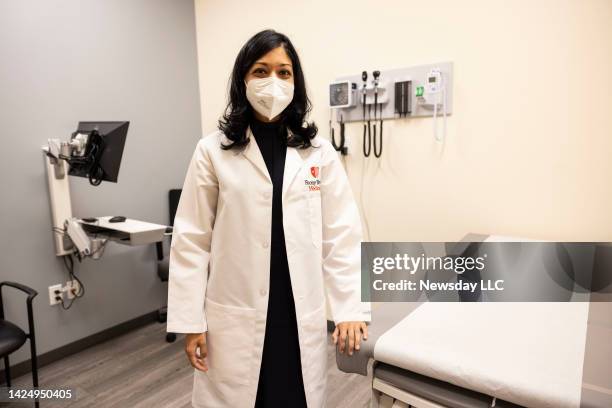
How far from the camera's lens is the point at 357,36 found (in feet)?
7.27

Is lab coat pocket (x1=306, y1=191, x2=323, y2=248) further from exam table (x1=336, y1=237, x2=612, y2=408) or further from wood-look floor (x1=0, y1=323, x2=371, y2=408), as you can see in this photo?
wood-look floor (x1=0, y1=323, x2=371, y2=408)

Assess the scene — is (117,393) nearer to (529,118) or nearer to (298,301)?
(298,301)

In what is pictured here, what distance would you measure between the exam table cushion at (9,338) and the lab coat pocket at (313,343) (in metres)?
1.29

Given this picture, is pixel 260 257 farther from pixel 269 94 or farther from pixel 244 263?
pixel 269 94

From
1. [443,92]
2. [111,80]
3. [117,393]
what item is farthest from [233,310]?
[111,80]

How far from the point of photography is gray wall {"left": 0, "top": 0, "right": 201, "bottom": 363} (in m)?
2.01

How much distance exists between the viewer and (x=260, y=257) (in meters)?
1.05

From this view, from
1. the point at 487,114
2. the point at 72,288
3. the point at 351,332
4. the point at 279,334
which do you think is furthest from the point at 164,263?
the point at 487,114

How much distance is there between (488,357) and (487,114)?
4.09ft

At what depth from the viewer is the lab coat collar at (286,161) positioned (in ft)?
3.52

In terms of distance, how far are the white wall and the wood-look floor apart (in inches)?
33.6

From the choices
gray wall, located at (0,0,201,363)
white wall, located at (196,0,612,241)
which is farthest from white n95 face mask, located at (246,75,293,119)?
gray wall, located at (0,0,201,363)

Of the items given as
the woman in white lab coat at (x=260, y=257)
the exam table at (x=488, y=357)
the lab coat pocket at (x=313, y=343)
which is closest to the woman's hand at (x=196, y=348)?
the woman in white lab coat at (x=260, y=257)

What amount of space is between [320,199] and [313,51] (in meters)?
1.53
